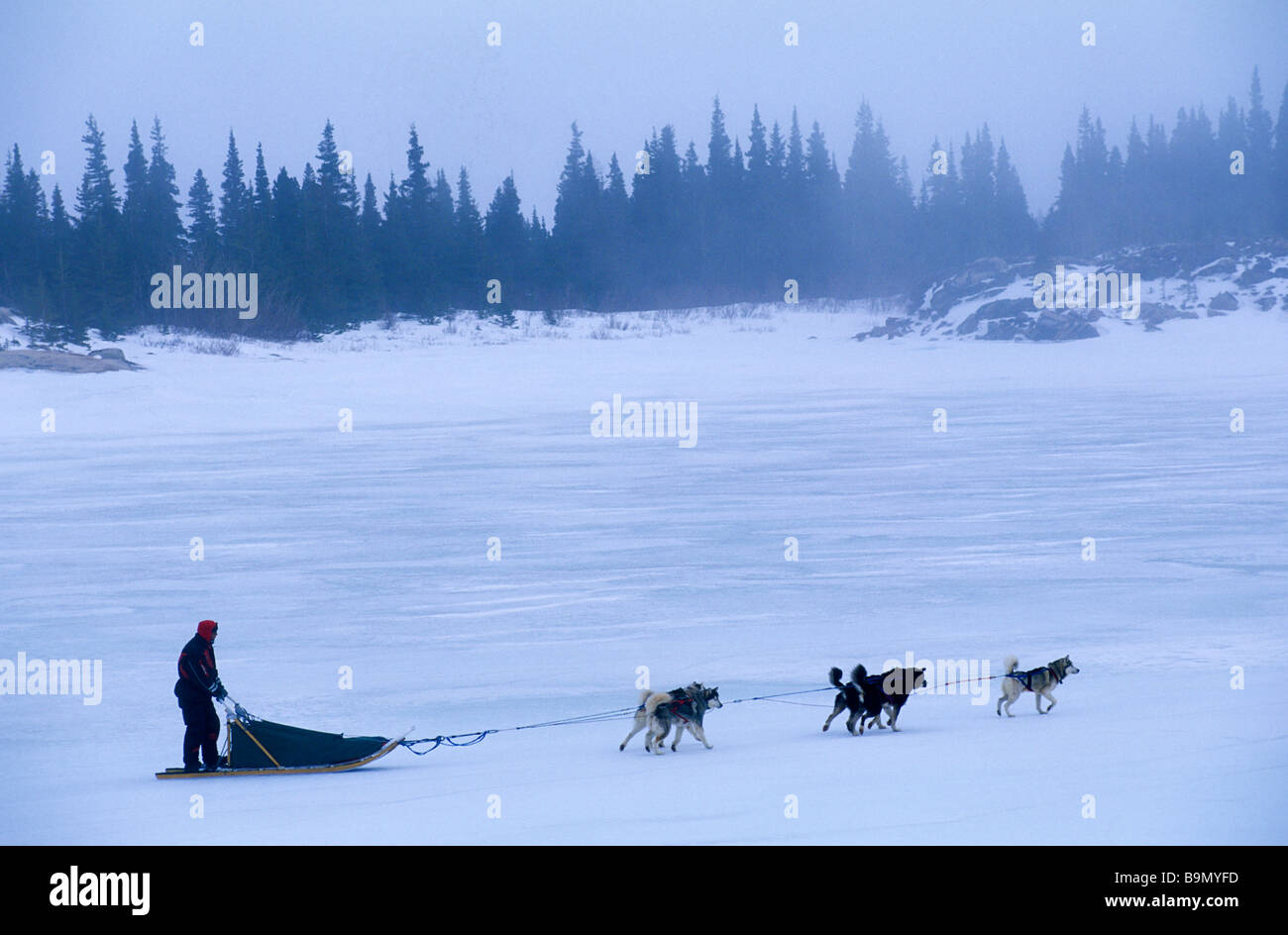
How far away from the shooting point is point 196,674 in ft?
20.1

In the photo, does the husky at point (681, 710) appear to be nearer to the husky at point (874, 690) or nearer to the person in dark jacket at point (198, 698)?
the husky at point (874, 690)

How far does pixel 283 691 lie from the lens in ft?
24.4

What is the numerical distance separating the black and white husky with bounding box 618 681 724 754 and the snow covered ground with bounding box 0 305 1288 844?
17 cm

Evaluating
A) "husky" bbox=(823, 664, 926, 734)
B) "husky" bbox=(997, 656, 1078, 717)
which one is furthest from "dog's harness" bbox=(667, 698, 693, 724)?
"husky" bbox=(997, 656, 1078, 717)

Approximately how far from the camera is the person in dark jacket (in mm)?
6105

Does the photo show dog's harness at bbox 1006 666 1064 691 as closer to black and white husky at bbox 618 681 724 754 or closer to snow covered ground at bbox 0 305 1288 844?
snow covered ground at bbox 0 305 1288 844

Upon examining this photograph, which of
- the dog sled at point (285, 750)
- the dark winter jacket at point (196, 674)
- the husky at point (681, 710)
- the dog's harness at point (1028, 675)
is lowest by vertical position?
the dog sled at point (285, 750)

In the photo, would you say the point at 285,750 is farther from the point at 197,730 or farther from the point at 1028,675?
the point at 1028,675

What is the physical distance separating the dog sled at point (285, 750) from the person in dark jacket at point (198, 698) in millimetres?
83

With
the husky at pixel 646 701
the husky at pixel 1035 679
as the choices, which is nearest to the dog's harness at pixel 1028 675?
the husky at pixel 1035 679

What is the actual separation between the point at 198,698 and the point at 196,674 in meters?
0.13

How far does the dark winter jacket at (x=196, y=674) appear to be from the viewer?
6102mm
